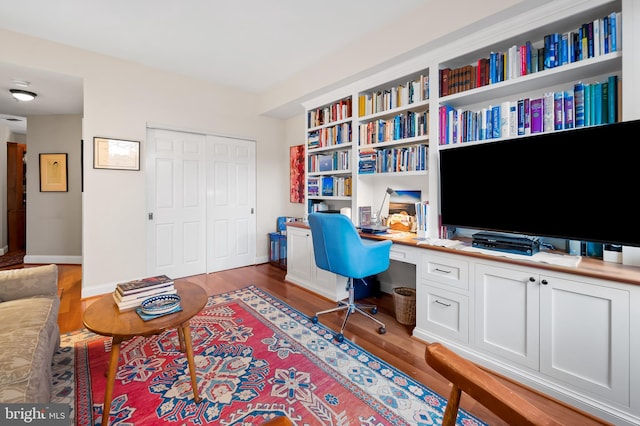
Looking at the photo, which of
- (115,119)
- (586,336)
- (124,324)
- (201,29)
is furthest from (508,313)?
(115,119)

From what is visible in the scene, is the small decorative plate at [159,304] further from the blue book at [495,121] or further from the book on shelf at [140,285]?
the blue book at [495,121]

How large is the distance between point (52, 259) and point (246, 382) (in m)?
5.20

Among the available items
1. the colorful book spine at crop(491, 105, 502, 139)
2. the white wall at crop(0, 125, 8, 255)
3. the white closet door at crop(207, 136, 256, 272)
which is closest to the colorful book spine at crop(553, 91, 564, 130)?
the colorful book spine at crop(491, 105, 502, 139)

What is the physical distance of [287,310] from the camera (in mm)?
2820

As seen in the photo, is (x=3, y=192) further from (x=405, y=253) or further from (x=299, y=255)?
(x=405, y=253)

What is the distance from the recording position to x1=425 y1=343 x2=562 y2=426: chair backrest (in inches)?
23.0

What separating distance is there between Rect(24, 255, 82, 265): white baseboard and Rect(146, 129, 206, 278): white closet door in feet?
7.77

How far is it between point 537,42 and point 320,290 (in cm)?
293

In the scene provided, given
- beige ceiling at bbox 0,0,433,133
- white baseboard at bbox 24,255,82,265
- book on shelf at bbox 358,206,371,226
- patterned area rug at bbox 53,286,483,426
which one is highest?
beige ceiling at bbox 0,0,433,133

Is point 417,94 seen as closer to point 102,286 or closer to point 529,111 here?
point 529,111

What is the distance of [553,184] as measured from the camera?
176 centimetres

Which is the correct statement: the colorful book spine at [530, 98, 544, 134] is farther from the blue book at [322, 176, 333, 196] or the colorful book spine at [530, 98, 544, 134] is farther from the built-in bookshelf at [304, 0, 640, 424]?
the blue book at [322, 176, 333, 196]

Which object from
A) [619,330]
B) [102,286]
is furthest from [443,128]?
[102,286]

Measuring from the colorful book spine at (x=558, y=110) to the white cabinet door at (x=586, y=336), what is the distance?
1012mm
